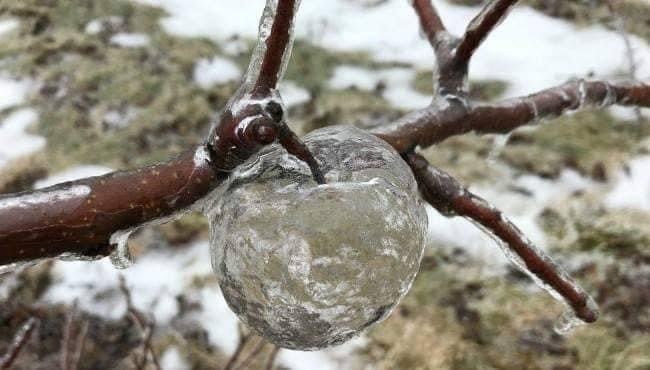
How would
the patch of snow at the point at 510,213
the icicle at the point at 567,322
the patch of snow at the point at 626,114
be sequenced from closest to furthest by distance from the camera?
the icicle at the point at 567,322 → the patch of snow at the point at 510,213 → the patch of snow at the point at 626,114

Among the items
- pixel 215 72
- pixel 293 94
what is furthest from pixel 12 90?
pixel 293 94

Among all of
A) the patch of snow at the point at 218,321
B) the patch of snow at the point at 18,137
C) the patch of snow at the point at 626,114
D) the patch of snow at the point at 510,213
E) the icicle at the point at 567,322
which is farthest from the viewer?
the patch of snow at the point at 626,114

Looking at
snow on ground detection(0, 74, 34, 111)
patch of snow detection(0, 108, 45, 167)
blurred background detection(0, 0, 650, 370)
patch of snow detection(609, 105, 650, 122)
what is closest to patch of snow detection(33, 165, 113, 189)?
blurred background detection(0, 0, 650, 370)

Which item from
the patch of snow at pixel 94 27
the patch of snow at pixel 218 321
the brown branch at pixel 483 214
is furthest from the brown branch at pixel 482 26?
the patch of snow at pixel 94 27

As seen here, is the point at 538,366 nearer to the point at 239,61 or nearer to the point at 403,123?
the point at 403,123

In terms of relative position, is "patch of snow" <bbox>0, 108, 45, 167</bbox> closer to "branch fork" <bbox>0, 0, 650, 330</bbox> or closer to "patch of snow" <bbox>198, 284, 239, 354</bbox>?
"patch of snow" <bbox>198, 284, 239, 354</bbox>

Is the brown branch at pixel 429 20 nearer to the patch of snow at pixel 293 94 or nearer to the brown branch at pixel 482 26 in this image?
the brown branch at pixel 482 26
